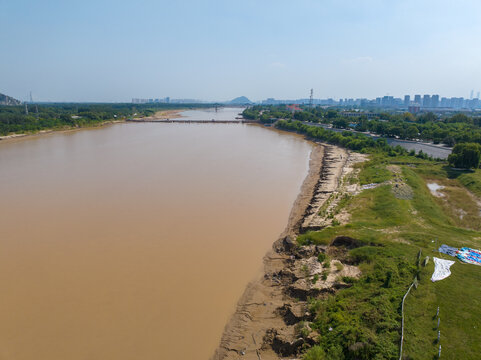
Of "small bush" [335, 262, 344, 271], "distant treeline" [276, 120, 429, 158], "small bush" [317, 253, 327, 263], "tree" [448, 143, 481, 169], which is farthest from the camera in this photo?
"distant treeline" [276, 120, 429, 158]

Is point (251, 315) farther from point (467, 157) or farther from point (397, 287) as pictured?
point (467, 157)

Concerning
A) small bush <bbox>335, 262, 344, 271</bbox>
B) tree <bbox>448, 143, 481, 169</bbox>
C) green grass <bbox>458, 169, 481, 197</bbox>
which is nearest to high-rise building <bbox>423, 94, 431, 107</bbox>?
tree <bbox>448, 143, 481, 169</bbox>

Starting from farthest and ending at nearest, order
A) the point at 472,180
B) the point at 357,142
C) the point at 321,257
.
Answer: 1. the point at 357,142
2. the point at 472,180
3. the point at 321,257

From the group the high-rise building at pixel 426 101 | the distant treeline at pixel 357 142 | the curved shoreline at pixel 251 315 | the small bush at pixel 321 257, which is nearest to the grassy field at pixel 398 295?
the small bush at pixel 321 257

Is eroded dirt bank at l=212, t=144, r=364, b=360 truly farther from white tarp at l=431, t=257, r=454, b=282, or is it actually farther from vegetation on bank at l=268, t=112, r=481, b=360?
white tarp at l=431, t=257, r=454, b=282

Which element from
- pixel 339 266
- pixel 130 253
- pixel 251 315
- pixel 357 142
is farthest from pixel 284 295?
pixel 357 142

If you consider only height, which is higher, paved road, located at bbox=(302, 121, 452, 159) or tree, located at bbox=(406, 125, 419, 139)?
tree, located at bbox=(406, 125, 419, 139)

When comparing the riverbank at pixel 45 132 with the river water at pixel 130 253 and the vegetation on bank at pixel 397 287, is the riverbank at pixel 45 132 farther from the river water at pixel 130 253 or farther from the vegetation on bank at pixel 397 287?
the vegetation on bank at pixel 397 287
